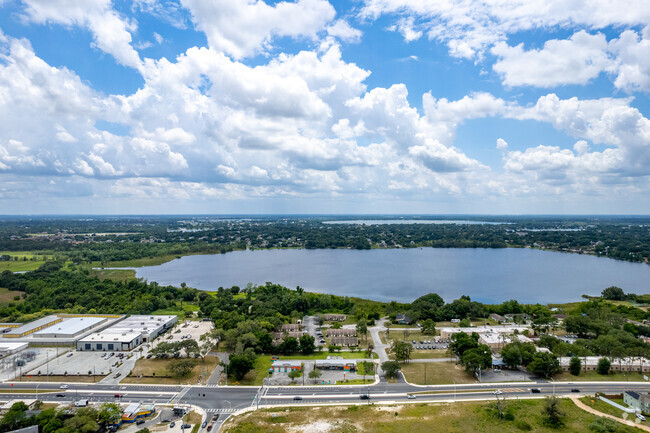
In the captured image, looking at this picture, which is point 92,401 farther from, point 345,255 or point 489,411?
point 345,255

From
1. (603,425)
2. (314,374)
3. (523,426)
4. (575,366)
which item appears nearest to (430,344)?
(575,366)

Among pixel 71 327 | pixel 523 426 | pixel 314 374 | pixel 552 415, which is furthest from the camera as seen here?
pixel 71 327

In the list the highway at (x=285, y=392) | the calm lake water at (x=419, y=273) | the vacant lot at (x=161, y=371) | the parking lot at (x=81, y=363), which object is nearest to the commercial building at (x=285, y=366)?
the highway at (x=285, y=392)

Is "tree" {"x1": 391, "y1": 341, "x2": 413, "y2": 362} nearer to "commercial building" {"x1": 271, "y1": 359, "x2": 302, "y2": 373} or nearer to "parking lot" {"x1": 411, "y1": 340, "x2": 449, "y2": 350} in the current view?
"parking lot" {"x1": 411, "y1": 340, "x2": 449, "y2": 350}

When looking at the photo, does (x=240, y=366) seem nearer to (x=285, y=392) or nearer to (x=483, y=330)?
(x=285, y=392)

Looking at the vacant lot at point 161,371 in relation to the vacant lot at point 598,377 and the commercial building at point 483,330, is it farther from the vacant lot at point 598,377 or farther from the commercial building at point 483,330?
the vacant lot at point 598,377

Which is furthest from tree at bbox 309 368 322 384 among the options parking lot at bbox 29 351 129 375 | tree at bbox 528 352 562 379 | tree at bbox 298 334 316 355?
parking lot at bbox 29 351 129 375
